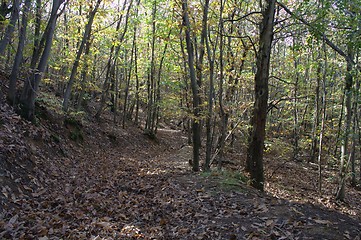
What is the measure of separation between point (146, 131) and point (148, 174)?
12033mm

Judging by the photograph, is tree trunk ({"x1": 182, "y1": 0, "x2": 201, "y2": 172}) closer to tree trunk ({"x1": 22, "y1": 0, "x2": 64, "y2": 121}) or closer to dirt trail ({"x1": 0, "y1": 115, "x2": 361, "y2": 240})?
dirt trail ({"x1": 0, "y1": 115, "x2": 361, "y2": 240})

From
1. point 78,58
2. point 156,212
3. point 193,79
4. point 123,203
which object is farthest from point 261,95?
point 78,58

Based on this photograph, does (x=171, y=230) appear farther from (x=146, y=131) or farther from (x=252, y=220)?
(x=146, y=131)

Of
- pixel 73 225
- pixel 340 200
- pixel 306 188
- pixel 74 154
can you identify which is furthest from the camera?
pixel 306 188

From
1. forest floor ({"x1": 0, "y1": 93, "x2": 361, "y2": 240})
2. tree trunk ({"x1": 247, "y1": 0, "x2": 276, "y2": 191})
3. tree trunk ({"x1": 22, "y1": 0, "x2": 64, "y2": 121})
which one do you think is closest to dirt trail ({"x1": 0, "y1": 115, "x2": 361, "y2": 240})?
forest floor ({"x1": 0, "y1": 93, "x2": 361, "y2": 240})

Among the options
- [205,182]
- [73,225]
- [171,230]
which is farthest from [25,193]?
[205,182]

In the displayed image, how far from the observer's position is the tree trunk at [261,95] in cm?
789

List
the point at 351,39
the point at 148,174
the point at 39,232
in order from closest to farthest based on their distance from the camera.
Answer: the point at 39,232
the point at 351,39
the point at 148,174

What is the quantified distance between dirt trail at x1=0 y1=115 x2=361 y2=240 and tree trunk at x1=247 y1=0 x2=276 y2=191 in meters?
1.02

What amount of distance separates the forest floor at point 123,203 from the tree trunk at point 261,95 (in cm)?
87

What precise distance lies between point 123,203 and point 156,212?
3.40 ft

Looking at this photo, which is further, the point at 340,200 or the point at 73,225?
the point at 340,200

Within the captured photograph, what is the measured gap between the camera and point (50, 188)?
271 inches

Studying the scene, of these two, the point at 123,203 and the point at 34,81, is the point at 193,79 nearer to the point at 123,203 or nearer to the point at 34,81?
the point at 123,203
